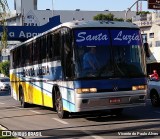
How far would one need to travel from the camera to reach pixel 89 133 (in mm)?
11664

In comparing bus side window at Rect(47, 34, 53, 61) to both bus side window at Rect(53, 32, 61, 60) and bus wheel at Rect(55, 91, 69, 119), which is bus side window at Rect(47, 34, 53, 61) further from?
bus wheel at Rect(55, 91, 69, 119)

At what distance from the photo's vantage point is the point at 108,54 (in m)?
13.8

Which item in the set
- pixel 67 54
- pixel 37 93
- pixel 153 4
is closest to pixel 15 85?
pixel 37 93

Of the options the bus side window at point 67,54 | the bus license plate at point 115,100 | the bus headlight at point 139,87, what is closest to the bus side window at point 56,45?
the bus side window at point 67,54

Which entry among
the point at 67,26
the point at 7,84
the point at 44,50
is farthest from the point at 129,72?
the point at 7,84

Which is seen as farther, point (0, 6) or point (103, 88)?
point (103, 88)

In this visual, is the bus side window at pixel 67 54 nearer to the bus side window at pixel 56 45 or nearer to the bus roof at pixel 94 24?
the bus roof at pixel 94 24

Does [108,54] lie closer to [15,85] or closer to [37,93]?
[37,93]

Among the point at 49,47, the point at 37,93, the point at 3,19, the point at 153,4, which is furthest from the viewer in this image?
the point at 153,4

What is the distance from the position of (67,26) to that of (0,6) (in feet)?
11.4

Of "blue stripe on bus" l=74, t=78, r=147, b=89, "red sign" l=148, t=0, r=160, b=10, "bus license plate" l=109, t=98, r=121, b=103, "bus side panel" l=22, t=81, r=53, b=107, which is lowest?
"bus side panel" l=22, t=81, r=53, b=107

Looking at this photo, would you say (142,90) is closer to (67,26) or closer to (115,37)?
(115,37)

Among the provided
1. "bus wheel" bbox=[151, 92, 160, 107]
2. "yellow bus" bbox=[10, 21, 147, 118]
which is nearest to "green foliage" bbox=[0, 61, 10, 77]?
"bus wheel" bbox=[151, 92, 160, 107]

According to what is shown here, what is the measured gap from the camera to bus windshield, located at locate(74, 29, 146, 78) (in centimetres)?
1348
